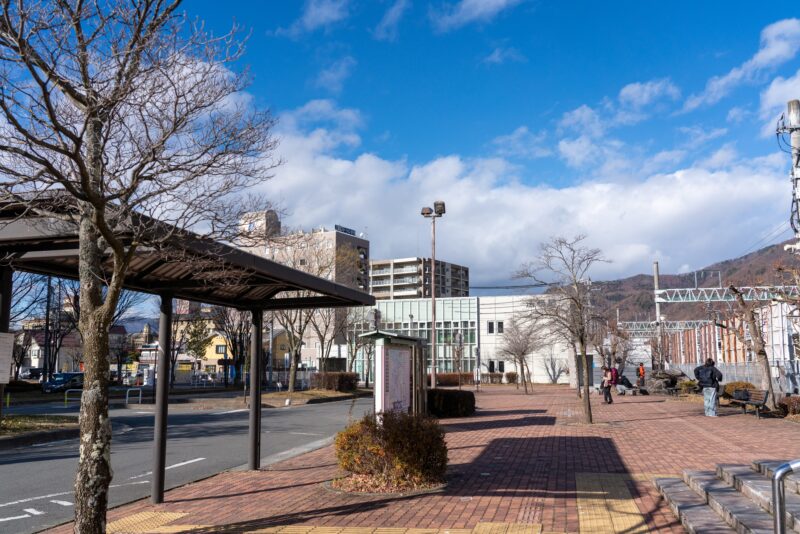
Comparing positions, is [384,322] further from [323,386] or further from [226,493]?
[226,493]

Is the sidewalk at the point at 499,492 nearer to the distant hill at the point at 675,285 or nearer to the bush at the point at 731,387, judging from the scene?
the bush at the point at 731,387

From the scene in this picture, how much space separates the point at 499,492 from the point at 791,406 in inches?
602

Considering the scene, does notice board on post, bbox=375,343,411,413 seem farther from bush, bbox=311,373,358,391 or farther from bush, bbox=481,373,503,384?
bush, bbox=481,373,503,384

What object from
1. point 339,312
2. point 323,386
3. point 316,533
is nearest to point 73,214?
point 316,533

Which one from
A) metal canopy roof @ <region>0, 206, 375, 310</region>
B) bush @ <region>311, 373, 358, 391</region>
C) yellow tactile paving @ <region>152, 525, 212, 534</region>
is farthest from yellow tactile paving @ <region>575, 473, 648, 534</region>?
bush @ <region>311, 373, 358, 391</region>

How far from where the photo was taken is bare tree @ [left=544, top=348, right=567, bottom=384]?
69.9 meters

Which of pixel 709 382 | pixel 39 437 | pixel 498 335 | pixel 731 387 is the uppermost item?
pixel 498 335

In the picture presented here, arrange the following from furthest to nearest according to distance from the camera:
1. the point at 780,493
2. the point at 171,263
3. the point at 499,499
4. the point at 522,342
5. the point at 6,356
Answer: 1. the point at 522,342
2. the point at 6,356
3. the point at 499,499
4. the point at 171,263
5. the point at 780,493

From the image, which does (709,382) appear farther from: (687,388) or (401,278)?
(401,278)

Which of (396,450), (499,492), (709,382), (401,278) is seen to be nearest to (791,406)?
(709,382)

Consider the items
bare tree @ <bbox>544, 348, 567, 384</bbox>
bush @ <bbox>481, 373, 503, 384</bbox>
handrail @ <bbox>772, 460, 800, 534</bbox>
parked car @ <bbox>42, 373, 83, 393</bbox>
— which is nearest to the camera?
handrail @ <bbox>772, 460, 800, 534</bbox>

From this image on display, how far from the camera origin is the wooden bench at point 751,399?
20181 mm

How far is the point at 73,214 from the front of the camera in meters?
6.85

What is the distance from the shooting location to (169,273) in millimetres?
8891
